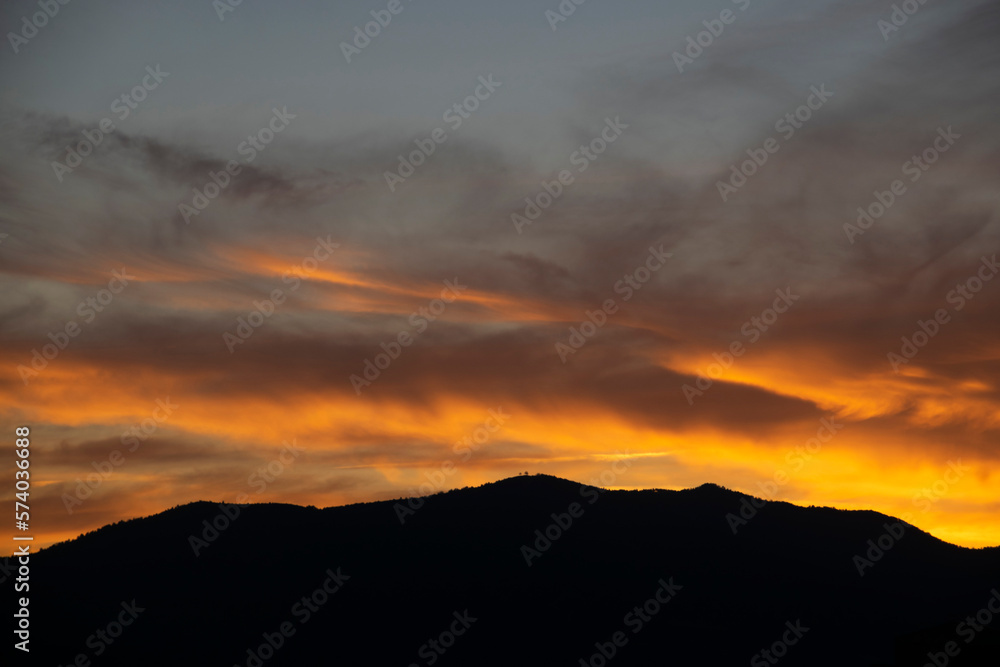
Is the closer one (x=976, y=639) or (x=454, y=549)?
(x=976, y=639)

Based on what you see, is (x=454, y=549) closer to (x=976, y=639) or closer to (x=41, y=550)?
(x=41, y=550)

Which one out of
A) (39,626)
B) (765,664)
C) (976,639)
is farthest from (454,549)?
(976,639)

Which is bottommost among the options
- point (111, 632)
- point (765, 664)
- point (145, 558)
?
point (765, 664)

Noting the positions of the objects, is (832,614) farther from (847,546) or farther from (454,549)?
(454,549)

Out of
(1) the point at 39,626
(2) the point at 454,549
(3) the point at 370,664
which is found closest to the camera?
(1) the point at 39,626

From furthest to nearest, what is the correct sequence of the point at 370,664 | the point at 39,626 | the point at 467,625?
the point at 467,625 → the point at 370,664 → the point at 39,626

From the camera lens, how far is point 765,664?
123875mm

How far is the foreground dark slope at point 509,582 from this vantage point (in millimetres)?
126375

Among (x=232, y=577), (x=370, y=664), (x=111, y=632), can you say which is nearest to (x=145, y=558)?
(x=232, y=577)

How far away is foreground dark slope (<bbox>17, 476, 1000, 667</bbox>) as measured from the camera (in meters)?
126

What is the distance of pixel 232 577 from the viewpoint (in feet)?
462

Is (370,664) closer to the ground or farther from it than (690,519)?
closer to the ground

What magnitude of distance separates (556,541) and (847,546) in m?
54.6

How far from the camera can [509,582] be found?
145 metres
